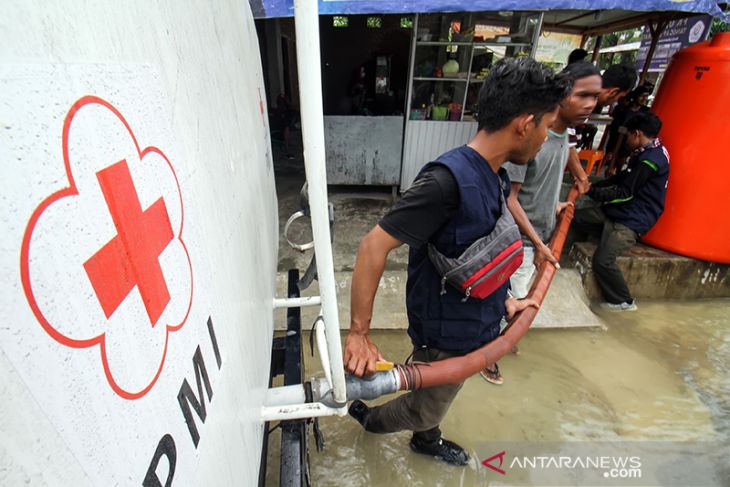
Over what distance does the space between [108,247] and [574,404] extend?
9.94 feet

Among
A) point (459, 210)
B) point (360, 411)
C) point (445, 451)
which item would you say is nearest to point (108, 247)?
point (459, 210)

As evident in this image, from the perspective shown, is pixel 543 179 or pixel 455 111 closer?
pixel 543 179

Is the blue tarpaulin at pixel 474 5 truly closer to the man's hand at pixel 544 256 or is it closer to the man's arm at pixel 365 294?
the man's hand at pixel 544 256

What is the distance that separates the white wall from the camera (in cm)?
29

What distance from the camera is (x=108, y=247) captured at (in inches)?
15.3

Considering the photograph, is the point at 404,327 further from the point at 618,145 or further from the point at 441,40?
the point at 618,145

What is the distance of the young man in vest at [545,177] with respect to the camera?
6.82ft

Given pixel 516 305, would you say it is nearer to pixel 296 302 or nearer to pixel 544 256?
pixel 544 256

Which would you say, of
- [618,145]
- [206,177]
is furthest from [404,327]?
[618,145]

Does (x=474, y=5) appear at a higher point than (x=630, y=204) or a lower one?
higher

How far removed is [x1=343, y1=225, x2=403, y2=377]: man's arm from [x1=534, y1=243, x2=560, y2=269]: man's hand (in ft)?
4.83

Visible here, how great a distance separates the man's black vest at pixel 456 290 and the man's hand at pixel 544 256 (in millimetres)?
828

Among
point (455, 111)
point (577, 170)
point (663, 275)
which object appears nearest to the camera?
point (577, 170)

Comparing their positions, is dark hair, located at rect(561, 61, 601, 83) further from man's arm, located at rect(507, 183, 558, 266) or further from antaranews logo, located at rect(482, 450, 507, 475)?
antaranews logo, located at rect(482, 450, 507, 475)
